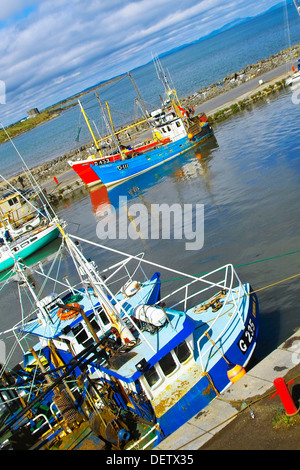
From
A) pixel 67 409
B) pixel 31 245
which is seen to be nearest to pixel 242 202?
pixel 67 409

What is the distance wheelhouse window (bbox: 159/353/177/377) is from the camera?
1053 cm

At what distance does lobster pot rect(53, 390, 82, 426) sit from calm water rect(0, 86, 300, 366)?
19.6ft

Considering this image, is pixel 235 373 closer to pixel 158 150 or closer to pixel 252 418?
pixel 252 418

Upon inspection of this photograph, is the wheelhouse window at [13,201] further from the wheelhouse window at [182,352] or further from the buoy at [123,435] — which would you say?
the buoy at [123,435]

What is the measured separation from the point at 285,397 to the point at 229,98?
5919 centimetres

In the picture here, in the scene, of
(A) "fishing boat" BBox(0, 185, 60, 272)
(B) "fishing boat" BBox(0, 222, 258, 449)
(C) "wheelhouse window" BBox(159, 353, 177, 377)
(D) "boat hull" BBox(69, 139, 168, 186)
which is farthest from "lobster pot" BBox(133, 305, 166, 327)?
(D) "boat hull" BBox(69, 139, 168, 186)

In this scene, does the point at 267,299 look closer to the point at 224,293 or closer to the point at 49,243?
the point at 224,293

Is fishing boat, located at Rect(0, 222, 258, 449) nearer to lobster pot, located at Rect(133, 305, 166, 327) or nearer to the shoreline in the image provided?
lobster pot, located at Rect(133, 305, 166, 327)

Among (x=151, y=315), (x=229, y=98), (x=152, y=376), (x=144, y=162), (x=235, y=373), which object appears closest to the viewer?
(x=235, y=373)

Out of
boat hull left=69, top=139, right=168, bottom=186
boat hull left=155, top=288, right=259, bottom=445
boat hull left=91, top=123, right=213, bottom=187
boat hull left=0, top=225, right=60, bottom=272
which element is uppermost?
boat hull left=69, top=139, right=168, bottom=186

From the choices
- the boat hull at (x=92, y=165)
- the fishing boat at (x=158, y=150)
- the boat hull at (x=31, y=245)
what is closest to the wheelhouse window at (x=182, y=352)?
the boat hull at (x=31, y=245)

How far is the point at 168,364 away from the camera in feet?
→ 34.9

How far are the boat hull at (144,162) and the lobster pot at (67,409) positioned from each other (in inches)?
1382

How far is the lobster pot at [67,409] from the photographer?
11148 millimetres
